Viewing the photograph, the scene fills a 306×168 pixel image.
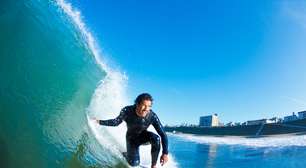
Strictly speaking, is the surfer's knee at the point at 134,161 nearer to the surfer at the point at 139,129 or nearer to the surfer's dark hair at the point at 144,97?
the surfer at the point at 139,129

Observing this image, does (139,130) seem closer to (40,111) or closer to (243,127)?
(40,111)

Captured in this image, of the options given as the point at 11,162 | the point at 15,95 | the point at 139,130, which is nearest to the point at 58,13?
the point at 15,95

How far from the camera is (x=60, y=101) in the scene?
422 inches

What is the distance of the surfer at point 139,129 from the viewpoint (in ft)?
18.7

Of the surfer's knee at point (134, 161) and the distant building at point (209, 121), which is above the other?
the distant building at point (209, 121)

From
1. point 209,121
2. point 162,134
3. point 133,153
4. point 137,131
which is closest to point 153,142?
point 162,134

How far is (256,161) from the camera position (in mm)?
11930

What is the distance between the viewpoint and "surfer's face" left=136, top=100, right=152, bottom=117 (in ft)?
17.9

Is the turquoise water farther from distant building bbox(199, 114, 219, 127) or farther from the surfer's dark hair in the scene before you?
distant building bbox(199, 114, 219, 127)

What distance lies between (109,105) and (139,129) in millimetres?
5435

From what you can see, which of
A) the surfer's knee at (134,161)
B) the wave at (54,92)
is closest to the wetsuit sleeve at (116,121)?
the surfer's knee at (134,161)

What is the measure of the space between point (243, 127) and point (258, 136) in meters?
1.70

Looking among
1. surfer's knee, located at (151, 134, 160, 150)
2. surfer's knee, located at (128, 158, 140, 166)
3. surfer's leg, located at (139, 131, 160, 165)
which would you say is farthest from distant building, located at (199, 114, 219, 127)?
surfer's knee, located at (151, 134, 160, 150)

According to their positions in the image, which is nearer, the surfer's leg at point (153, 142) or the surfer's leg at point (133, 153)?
the surfer's leg at point (153, 142)
